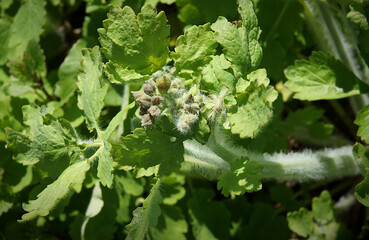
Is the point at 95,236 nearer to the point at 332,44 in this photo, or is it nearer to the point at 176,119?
the point at 176,119

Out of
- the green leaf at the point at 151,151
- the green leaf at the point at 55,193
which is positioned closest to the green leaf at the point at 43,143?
the green leaf at the point at 55,193

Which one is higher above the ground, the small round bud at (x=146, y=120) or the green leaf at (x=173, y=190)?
the small round bud at (x=146, y=120)

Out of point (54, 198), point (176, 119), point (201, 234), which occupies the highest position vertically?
point (176, 119)

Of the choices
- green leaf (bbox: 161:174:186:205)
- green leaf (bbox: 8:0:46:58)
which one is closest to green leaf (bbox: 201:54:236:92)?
green leaf (bbox: 161:174:186:205)

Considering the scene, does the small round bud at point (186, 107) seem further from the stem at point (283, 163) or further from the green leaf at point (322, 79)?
the green leaf at point (322, 79)

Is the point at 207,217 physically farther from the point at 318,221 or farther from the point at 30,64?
the point at 30,64

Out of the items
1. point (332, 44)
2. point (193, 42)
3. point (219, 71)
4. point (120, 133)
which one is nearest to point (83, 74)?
point (120, 133)
